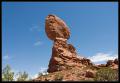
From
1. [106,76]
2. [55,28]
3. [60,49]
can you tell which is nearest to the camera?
[106,76]

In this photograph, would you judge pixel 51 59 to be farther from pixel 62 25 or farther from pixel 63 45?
pixel 62 25

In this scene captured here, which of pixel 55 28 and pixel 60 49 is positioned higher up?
pixel 55 28

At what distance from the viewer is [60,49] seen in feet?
152

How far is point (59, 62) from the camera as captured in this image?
147ft

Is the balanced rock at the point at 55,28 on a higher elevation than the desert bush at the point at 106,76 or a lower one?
higher

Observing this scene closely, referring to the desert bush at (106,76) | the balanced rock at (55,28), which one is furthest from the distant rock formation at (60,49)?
the desert bush at (106,76)

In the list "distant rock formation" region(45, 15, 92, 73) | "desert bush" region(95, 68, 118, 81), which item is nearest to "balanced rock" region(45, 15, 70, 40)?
"distant rock formation" region(45, 15, 92, 73)

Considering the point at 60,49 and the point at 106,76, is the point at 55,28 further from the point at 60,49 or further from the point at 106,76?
the point at 106,76

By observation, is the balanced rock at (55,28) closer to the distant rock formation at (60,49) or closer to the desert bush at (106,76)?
the distant rock formation at (60,49)

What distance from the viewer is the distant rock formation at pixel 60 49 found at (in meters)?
44.9

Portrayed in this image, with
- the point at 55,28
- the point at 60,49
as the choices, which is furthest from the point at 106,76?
the point at 55,28

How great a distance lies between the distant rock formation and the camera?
44.9m

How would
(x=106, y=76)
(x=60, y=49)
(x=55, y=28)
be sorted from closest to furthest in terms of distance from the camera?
1. (x=106, y=76)
2. (x=60, y=49)
3. (x=55, y=28)

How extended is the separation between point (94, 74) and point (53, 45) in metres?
13.4
